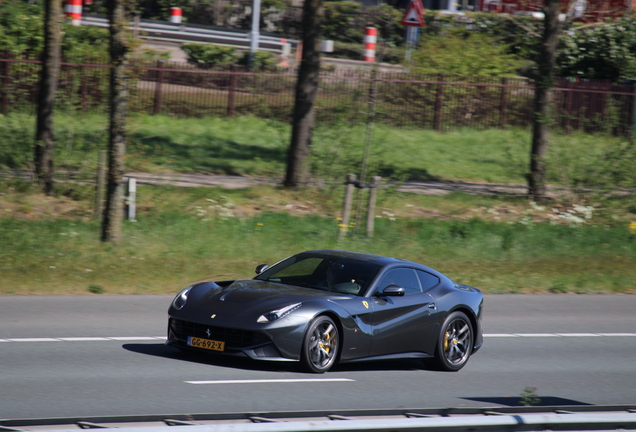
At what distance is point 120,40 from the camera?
1488 centimetres

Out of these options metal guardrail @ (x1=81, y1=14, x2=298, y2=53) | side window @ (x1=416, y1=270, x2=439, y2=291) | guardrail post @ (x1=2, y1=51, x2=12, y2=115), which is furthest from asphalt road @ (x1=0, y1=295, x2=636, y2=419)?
metal guardrail @ (x1=81, y1=14, x2=298, y2=53)

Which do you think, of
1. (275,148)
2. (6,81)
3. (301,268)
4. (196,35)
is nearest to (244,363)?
(301,268)

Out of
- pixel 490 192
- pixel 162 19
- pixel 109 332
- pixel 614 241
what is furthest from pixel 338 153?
pixel 162 19

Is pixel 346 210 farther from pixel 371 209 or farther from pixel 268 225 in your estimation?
pixel 268 225

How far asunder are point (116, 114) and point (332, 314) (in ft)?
27.2

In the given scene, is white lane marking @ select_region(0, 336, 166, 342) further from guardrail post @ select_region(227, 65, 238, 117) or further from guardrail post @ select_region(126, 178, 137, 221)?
guardrail post @ select_region(227, 65, 238, 117)

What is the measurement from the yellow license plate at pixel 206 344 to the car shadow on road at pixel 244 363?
274 mm

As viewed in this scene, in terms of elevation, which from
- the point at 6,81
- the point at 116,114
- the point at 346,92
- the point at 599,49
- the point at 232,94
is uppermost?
the point at 599,49

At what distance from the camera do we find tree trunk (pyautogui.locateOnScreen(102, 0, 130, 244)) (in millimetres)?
14875

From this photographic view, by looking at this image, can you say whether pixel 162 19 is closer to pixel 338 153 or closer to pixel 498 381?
pixel 338 153

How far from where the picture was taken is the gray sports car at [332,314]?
321 inches

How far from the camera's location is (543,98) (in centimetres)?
2208

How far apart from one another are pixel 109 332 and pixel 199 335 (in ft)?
7.81

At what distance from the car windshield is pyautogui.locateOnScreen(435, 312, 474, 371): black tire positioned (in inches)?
43.9
